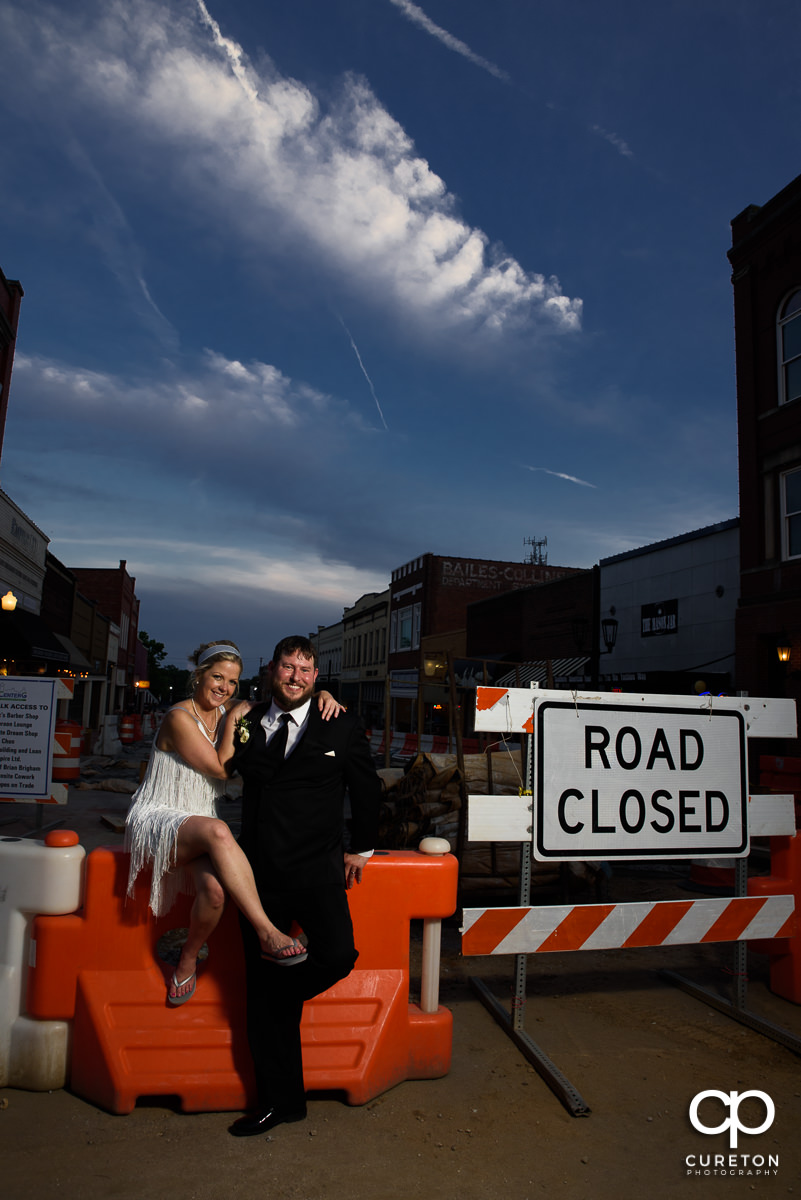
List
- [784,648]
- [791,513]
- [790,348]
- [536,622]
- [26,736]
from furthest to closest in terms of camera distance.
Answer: [536,622] < [790,348] < [791,513] < [784,648] < [26,736]

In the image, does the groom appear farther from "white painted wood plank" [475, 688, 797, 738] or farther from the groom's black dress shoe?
"white painted wood plank" [475, 688, 797, 738]

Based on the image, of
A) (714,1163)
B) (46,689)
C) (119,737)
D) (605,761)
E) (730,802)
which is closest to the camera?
(714,1163)

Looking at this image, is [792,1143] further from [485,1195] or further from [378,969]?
[378,969]

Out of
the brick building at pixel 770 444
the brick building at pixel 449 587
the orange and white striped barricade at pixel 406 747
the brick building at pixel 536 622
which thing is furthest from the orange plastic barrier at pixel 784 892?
the brick building at pixel 449 587

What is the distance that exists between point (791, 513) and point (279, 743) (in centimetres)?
1627

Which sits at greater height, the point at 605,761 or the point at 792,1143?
the point at 605,761

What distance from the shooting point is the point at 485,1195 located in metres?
2.51

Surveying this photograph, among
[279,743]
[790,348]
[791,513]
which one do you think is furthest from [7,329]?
[791,513]

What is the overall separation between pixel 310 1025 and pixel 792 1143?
202cm

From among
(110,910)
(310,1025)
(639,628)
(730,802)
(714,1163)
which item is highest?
(639,628)

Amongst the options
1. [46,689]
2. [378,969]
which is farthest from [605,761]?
[46,689]

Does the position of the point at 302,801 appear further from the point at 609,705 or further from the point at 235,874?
the point at 609,705

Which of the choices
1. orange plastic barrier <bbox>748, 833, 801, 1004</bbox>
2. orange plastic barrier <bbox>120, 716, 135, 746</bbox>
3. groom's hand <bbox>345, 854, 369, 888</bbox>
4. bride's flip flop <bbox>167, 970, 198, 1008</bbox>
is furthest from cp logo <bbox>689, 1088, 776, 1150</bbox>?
orange plastic barrier <bbox>120, 716, 135, 746</bbox>

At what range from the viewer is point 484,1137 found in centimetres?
287
